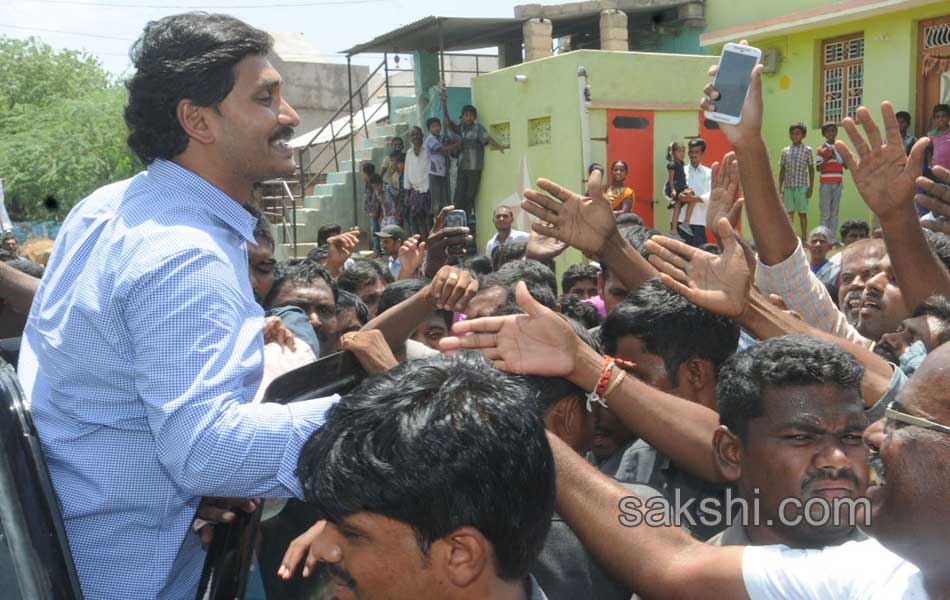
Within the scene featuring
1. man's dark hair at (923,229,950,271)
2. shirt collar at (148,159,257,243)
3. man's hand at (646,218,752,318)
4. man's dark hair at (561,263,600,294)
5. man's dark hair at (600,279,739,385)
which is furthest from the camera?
man's dark hair at (561,263,600,294)

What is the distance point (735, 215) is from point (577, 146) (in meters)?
10.7

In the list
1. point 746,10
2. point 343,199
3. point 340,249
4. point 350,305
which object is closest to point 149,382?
point 350,305

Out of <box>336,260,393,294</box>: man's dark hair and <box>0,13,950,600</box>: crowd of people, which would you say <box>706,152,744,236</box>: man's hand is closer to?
<box>0,13,950,600</box>: crowd of people

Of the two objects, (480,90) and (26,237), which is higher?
(480,90)

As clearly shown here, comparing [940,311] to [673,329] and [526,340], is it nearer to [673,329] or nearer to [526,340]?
[673,329]

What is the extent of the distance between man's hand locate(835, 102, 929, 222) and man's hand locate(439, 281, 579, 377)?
135cm

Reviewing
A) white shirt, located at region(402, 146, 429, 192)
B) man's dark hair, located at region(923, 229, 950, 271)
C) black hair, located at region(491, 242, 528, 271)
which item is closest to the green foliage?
white shirt, located at region(402, 146, 429, 192)

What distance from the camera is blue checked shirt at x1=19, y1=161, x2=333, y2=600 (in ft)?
5.81

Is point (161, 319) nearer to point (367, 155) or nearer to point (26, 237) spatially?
point (367, 155)

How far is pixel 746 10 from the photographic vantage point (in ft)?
53.8

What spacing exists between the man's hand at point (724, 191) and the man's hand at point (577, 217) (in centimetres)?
49

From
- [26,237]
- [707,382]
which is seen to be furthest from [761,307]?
[26,237]

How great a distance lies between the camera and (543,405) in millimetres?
2643

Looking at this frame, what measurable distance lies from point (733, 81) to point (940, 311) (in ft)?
3.56
